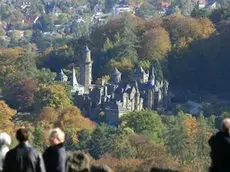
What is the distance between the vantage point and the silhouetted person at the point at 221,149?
872 cm

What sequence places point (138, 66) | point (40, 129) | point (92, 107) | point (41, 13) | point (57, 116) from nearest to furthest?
point (40, 129) → point (57, 116) → point (92, 107) → point (138, 66) → point (41, 13)

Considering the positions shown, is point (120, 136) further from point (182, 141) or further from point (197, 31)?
point (197, 31)

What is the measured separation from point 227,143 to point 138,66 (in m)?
39.0

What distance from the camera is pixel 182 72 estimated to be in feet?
162

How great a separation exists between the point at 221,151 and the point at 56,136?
207 centimetres

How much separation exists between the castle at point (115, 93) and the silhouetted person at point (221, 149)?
29736mm

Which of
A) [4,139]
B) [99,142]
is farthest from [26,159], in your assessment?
[99,142]

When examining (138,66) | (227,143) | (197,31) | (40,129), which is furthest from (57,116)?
(227,143)

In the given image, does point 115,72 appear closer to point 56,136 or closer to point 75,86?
point 75,86

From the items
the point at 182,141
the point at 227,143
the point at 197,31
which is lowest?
the point at 182,141

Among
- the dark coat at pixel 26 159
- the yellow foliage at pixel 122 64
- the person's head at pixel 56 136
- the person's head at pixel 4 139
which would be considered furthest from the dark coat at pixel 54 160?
the yellow foliage at pixel 122 64

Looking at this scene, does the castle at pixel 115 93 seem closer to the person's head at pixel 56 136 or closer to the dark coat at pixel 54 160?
the dark coat at pixel 54 160

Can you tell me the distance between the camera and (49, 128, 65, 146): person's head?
8.34m

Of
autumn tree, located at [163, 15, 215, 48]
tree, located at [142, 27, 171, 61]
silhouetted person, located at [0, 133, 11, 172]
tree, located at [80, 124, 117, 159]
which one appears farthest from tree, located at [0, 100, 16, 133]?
silhouetted person, located at [0, 133, 11, 172]
